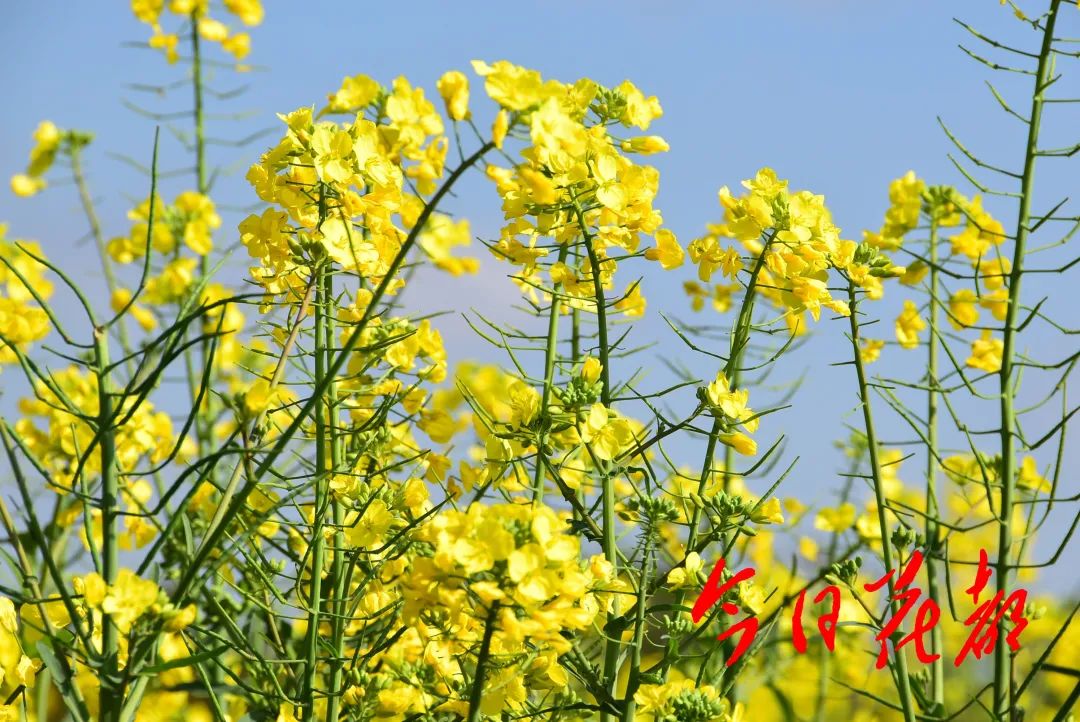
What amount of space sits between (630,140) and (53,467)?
61.8 inches

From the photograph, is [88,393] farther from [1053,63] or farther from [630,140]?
[1053,63]

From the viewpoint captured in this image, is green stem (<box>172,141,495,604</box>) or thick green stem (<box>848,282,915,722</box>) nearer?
green stem (<box>172,141,495,604</box>)

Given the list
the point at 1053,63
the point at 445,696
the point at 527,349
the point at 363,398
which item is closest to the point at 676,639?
the point at 445,696

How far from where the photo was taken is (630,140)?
1.40m

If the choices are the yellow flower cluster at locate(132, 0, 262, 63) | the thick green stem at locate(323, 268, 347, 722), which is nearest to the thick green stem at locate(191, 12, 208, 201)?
the yellow flower cluster at locate(132, 0, 262, 63)

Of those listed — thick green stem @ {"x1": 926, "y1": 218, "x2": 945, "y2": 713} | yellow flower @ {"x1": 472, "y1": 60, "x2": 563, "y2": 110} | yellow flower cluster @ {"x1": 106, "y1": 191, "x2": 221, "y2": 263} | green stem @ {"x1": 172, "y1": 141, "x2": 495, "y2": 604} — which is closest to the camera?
green stem @ {"x1": 172, "y1": 141, "x2": 495, "y2": 604}

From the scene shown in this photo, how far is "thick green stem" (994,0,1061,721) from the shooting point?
1.50 metres

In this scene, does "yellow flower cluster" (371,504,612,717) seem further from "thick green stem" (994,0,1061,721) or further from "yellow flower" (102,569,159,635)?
"thick green stem" (994,0,1061,721)

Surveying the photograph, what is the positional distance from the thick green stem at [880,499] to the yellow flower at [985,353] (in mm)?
608

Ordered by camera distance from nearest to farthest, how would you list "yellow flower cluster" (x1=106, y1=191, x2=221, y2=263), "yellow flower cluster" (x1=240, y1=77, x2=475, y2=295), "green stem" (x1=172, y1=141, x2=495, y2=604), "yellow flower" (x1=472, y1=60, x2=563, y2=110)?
"green stem" (x1=172, y1=141, x2=495, y2=604) < "yellow flower" (x1=472, y1=60, x2=563, y2=110) < "yellow flower cluster" (x1=240, y1=77, x2=475, y2=295) < "yellow flower cluster" (x1=106, y1=191, x2=221, y2=263)

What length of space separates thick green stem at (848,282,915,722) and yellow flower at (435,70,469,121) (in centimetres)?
75

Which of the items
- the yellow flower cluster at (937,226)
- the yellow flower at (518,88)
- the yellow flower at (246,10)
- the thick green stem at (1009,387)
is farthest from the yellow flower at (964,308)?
the yellow flower at (246,10)

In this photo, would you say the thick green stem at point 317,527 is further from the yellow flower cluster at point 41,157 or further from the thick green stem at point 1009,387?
the yellow flower cluster at point 41,157

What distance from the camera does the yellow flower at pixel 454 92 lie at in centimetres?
96
